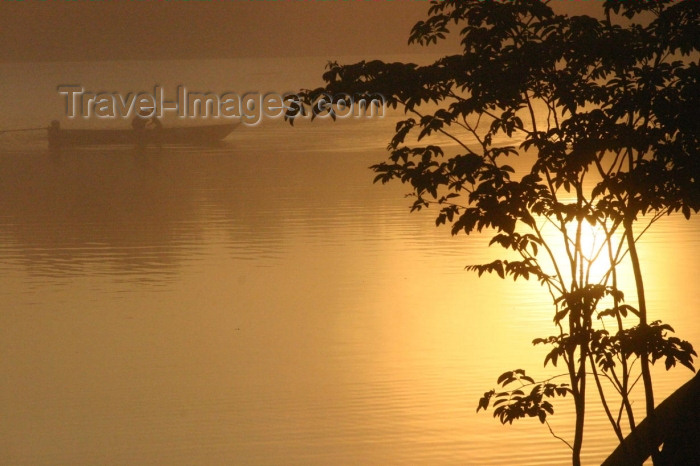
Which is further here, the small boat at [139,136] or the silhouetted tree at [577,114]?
the small boat at [139,136]

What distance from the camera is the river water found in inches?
229

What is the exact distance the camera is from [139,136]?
101 ft

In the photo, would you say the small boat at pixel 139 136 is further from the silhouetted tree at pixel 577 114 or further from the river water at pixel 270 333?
the silhouetted tree at pixel 577 114

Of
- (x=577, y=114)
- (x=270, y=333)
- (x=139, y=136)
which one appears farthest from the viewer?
(x=139, y=136)

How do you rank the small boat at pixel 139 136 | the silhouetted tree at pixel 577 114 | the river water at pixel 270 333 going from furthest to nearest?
the small boat at pixel 139 136 → the river water at pixel 270 333 → the silhouetted tree at pixel 577 114

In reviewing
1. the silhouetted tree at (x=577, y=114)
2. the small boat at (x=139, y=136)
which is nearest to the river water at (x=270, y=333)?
the silhouetted tree at (x=577, y=114)

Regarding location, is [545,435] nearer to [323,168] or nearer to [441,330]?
[441,330]

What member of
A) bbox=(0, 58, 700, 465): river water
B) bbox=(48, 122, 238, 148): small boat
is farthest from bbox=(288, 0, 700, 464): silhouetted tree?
bbox=(48, 122, 238, 148): small boat

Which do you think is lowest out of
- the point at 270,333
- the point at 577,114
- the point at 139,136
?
the point at 270,333

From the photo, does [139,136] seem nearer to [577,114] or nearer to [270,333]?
[270,333]

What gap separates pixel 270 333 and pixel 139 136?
2315 centimetres

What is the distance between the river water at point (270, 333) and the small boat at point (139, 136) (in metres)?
14.1

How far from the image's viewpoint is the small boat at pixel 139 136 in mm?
30375

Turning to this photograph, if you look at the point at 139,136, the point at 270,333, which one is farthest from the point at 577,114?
the point at 139,136
